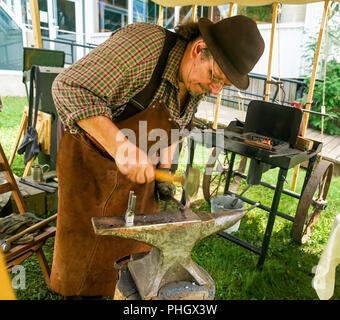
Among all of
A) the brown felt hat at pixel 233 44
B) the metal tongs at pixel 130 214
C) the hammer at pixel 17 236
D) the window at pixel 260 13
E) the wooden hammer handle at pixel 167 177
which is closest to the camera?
the metal tongs at pixel 130 214

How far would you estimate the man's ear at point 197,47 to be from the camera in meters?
1.30

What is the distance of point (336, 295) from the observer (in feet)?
7.68

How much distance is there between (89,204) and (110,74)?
2.37 feet

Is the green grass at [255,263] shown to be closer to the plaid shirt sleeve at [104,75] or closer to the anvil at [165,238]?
the anvil at [165,238]

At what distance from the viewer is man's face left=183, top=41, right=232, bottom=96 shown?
4.23ft

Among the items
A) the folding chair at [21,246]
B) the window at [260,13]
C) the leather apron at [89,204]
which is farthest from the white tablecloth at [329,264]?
the window at [260,13]

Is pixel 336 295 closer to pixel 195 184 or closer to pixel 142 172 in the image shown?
pixel 195 184

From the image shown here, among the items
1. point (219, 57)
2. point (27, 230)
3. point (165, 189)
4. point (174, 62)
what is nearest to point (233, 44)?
point (219, 57)

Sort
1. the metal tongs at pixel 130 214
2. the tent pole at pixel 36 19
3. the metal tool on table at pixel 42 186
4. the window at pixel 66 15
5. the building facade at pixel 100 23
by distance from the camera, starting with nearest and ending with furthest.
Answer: the metal tongs at pixel 130 214, the metal tool on table at pixel 42 186, the tent pole at pixel 36 19, the building facade at pixel 100 23, the window at pixel 66 15

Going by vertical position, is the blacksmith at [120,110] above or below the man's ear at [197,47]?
below

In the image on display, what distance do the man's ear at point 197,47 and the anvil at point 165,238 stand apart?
735mm

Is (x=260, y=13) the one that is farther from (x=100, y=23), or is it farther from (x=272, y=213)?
(x=272, y=213)

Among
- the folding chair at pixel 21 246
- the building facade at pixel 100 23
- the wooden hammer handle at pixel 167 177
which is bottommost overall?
the folding chair at pixel 21 246
